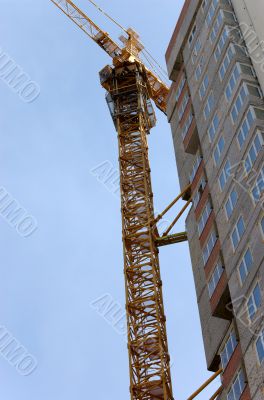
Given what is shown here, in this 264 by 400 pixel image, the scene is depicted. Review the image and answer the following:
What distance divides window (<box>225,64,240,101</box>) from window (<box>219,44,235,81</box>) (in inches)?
39.6

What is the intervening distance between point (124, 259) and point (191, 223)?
1380 centimetres

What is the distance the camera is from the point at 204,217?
150 ft

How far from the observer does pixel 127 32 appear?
8344 centimetres

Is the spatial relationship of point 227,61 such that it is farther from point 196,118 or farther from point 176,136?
point 176,136

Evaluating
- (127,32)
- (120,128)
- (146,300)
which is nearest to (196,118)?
(146,300)

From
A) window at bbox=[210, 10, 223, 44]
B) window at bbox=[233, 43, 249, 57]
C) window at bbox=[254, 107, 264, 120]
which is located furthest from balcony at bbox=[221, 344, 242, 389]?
window at bbox=[210, 10, 223, 44]

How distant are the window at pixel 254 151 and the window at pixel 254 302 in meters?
6.20

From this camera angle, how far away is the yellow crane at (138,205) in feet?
181

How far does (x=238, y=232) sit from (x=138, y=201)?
2545cm

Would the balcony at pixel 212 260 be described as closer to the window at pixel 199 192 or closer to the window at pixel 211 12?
the window at pixel 199 192

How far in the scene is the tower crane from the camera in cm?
5509

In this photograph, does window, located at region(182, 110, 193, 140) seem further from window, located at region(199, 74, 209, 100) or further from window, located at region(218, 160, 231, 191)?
window, located at region(218, 160, 231, 191)

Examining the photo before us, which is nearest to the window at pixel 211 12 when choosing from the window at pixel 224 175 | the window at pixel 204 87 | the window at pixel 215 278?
the window at pixel 204 87

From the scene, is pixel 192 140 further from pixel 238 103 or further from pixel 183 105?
pixel 238 103
